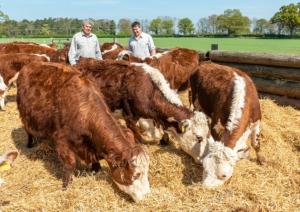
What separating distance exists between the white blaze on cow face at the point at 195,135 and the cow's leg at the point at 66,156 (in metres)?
1.70

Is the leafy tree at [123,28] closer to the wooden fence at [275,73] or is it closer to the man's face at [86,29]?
the wooden fence at [275,73]

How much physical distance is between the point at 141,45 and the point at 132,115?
10.0 ft

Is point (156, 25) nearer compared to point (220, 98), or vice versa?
point (220, 98)

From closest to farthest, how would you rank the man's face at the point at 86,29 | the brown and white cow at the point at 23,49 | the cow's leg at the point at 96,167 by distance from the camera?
the cow's leg at the point at 96,167
the man's face at the point at 86,29
the brown and white cow at the point at 23,49

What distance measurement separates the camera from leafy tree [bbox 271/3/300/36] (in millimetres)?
68812

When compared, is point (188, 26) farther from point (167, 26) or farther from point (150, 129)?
point (150, 129)

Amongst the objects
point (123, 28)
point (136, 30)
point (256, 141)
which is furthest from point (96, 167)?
point (123, 28)

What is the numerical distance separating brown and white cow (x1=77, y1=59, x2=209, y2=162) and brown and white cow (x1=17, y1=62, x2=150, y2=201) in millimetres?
903

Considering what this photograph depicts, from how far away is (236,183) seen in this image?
538 cm

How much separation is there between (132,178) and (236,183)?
1398 millimetres

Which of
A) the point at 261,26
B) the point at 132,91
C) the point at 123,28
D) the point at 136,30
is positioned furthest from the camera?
the point at 261,26

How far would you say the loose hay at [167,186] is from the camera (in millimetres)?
4887

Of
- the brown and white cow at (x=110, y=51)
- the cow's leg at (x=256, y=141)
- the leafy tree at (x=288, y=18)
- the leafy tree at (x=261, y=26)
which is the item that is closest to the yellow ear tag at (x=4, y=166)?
the cow's leg at (x=256, y=141)

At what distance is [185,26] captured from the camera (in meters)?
85.4
